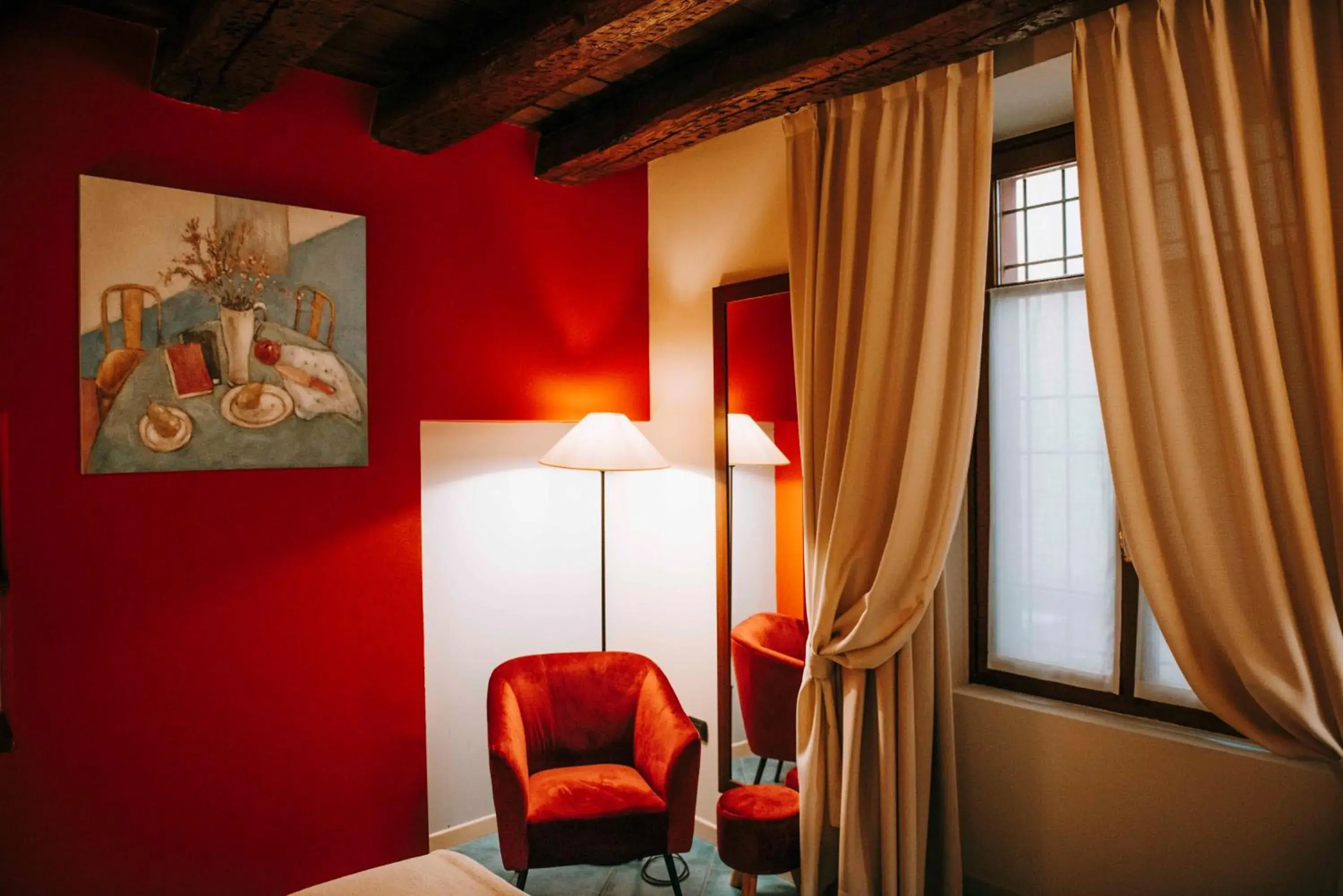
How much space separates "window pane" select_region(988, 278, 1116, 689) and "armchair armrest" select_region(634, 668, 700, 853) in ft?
3.33

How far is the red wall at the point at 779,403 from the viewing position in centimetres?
309

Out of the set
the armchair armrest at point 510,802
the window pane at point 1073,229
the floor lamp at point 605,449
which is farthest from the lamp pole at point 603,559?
the window pane at point 1073,229

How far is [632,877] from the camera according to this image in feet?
10.2

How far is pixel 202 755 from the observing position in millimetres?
2744

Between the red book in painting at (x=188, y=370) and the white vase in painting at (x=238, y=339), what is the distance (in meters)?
0.06

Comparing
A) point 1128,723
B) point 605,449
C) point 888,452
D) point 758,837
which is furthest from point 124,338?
point 1128,723

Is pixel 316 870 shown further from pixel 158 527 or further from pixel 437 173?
pixel 437 173

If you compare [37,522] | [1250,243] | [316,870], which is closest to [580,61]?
[1250,243]

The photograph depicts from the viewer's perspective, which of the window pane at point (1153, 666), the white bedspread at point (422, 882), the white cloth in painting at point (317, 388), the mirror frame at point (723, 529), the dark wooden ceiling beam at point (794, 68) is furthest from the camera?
the mirror frame at point (723, 529)

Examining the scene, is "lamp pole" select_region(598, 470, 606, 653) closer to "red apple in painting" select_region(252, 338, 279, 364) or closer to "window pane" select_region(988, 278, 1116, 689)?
"red apple in painting" select_region(252, 338, 279, 364)

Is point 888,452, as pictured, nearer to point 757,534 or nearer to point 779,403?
point 779,403

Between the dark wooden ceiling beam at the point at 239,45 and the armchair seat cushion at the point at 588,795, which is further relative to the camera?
the armchair seat cushion at the point at 588,795

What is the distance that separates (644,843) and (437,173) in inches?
97.4

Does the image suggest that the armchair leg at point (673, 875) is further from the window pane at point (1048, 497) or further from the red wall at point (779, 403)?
the window pane at point (1048, 497)
